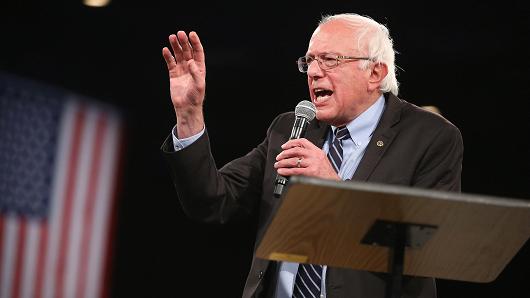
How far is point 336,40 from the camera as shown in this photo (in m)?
2.12

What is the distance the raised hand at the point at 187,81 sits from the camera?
1.85 m

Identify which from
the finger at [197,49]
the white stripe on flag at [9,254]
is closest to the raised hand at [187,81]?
the finger at [197,49]

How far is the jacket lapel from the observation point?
1.88m

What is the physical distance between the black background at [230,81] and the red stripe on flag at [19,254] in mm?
547

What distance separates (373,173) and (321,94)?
0.33m

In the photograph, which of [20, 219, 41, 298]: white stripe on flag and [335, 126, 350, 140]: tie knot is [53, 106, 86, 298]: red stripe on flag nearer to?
[20, 219, 41, 298]: white stripe on flag

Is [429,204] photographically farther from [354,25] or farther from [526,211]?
[354,25]

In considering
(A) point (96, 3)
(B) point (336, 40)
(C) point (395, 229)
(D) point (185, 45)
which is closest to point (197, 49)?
(D) point (185, 45)

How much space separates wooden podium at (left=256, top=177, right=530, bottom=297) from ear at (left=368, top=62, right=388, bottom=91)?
29.1 inches

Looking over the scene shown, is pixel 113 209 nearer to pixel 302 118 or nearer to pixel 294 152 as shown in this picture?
pixel 302 118

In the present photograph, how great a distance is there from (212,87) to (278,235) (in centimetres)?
297

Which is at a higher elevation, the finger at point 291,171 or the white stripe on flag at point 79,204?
the finger at point 291,171

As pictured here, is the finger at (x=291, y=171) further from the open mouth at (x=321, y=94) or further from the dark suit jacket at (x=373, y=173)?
the open mouth at (x=321, y=94)

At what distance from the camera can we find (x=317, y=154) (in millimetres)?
1721
